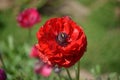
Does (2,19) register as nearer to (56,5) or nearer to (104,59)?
(56,5)

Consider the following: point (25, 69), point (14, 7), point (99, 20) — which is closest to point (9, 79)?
point (25, 69)

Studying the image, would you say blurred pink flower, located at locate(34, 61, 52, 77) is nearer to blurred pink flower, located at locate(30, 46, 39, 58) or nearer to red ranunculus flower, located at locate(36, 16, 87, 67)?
blurred pink flower, located at locate(30, 46, 39, 58)

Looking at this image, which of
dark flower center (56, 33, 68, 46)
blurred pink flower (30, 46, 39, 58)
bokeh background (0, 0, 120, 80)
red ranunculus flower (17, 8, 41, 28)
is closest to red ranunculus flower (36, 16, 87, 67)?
dark flower center (56, 33, 68, 46)

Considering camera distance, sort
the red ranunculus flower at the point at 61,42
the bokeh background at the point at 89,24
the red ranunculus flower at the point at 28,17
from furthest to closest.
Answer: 1. the bokeh background at the point at 89,24
2. the red ranunculus flower at the point at 28,17
3. the red ranunculus flower at the point at 61,42

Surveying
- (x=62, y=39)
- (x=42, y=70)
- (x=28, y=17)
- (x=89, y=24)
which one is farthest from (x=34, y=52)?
(x=89, y=24)

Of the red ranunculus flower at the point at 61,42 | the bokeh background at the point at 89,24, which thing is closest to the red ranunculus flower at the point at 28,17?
the bokeh background at the point at 89,24

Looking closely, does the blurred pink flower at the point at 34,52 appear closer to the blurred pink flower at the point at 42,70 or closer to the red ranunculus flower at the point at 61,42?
the blurred pink flower at the point at 42,70
